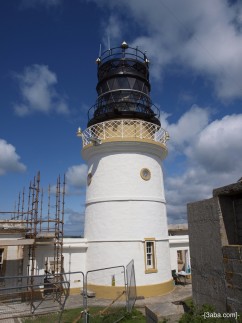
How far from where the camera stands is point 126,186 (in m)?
16.1

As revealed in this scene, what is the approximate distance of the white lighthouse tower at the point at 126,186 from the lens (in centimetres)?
1546

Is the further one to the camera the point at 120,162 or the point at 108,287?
the point at 120,162

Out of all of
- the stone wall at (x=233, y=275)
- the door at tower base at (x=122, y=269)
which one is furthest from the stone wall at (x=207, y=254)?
the door at tower base at (x=122, y=269)

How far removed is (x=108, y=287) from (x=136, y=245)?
2654 mm

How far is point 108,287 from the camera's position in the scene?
14961 mm

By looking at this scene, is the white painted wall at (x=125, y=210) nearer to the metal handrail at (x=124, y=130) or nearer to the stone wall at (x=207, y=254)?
the metal handrail at (x=124, y=130)

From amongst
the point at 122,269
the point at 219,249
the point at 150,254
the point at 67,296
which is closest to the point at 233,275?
the point at 219,249

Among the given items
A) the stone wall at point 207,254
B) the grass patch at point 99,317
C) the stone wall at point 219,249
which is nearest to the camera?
the stone wall at point 219,249

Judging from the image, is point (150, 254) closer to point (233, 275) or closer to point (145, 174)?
point (145, 174)

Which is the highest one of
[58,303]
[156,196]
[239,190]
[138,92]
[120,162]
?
[138,92]

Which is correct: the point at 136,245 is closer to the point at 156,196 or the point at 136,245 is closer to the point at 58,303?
the point at 156,196

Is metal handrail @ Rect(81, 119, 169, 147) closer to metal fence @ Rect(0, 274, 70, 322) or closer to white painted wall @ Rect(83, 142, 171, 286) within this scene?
white painted wall @ Rect(83, 142, 171, 286)

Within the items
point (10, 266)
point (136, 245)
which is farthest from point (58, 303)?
point (136, 245)

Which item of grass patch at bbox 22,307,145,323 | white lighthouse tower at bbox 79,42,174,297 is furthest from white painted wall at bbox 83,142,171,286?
grass patch at bbox 22,307,145,323
